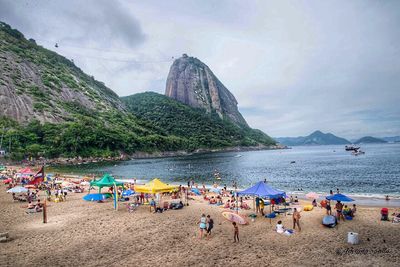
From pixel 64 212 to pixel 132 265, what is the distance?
45.7 ft

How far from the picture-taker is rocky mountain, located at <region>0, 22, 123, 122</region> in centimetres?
11131

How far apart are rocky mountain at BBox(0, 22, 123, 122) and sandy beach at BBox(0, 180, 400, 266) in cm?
10443

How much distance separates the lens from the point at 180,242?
15.4m

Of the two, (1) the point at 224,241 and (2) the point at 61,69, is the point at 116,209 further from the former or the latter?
(2) the point at 61,69

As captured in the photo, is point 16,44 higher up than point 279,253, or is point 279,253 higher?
point 16,44

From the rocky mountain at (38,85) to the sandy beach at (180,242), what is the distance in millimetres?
104434

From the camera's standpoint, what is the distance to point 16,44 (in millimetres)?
159750

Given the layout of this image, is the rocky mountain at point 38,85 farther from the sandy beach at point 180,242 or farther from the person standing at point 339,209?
the person standing at point 339,209

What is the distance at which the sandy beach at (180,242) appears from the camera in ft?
42.4

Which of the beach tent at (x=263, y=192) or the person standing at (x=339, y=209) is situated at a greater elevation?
the beach tent at (x=263, y=192)

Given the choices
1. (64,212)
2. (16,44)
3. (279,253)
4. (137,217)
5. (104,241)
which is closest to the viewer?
(279,253)

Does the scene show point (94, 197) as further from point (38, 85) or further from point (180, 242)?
point (38, 85)

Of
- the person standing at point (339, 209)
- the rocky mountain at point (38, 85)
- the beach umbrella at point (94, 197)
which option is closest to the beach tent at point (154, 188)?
the beach umbrella at point (94, 197)

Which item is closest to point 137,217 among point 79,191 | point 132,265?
point 132,265
